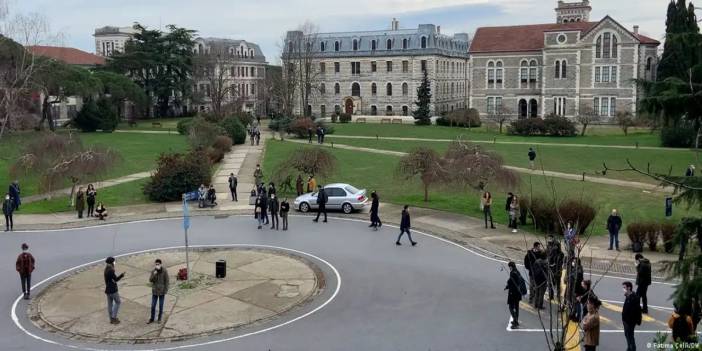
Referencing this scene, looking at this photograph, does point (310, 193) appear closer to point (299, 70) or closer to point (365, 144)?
point (365, 144)

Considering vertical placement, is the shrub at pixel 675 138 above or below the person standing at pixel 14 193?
above

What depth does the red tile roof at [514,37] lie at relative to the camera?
269 feet

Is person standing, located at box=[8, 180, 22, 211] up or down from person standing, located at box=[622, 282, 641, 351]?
up

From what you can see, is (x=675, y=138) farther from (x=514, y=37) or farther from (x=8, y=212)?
(x=8, y=212)

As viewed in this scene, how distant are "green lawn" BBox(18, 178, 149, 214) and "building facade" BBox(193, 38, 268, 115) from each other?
49002 millimetres

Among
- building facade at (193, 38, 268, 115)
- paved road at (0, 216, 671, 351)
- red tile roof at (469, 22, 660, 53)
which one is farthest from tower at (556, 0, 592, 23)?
paved road at (0, 216, 671, 351)

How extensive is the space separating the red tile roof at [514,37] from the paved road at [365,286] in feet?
206

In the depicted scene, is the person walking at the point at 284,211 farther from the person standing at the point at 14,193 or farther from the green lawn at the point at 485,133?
the green lawn at the point at 485,133

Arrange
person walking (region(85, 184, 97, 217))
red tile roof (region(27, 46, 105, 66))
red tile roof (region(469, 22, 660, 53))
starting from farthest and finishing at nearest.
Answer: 1. red tile roof (region(27, 46, 105, 66))
2. red tile roof (region(469, 22, 660, 53))
3. person walking (region(85, 184, 97, 217))

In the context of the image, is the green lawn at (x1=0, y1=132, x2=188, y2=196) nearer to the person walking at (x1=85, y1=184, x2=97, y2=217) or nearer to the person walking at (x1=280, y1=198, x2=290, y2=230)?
the person walking at (x1=85, y1=184, x2=97, y2=217)

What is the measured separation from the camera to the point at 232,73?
9838 cm

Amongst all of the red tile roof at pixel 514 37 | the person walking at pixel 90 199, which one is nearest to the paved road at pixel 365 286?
the person walking at pixel 90 199

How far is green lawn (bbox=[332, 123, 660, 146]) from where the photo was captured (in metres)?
59.2

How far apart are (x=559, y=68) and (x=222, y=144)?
1852 inches
